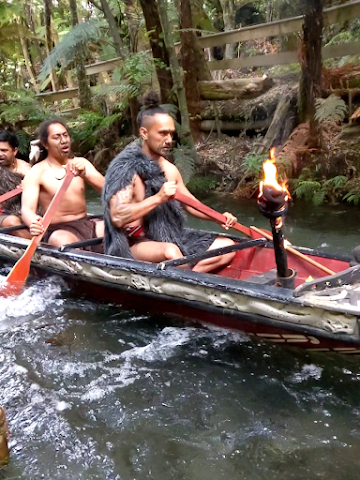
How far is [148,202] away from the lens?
385cm

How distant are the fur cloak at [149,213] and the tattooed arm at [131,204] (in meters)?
0.05

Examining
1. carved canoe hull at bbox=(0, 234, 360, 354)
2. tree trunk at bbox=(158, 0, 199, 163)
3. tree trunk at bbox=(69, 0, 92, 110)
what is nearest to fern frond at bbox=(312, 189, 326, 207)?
tree trunk at bbox=(158, 0, 199, 163)

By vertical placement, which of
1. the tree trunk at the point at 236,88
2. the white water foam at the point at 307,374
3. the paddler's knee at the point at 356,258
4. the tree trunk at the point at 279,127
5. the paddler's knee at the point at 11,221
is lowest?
the white water foam at the point at 307,374

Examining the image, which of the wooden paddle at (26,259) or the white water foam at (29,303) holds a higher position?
the wooden paddle at (26,259)

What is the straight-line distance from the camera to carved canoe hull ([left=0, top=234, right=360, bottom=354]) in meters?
3.05

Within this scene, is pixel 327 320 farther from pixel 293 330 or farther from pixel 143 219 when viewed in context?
pixel 143 219

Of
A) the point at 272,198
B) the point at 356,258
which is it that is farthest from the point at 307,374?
the point at 272,198

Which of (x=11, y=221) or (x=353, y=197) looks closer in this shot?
Result: (x=11, y=221)

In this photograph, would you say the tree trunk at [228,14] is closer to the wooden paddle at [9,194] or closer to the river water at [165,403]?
the wooden paddle at [9,194]

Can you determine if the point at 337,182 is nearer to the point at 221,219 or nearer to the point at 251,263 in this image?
the point at 251,263

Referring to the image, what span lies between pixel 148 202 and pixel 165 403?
4.65 ft

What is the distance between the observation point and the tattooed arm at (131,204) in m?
3.80

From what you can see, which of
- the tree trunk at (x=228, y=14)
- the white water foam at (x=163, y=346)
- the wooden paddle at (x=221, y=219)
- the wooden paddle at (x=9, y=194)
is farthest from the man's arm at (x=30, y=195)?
the tree trunk at (x=228, y=14)

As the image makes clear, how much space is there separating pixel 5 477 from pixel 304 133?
6.53 meters
